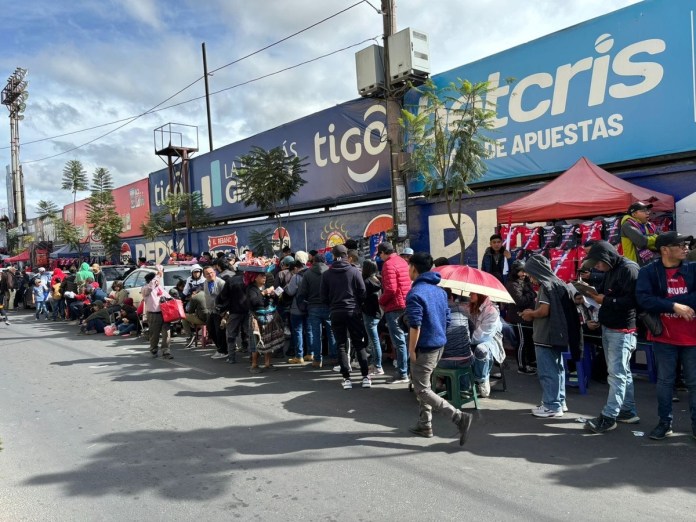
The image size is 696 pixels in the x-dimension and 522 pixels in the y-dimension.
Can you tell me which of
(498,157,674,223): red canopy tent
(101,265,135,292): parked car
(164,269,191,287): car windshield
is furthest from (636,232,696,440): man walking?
(101,265,135,292): parked car

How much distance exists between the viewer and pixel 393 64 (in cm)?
1129

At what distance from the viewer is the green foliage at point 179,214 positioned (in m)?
20.7

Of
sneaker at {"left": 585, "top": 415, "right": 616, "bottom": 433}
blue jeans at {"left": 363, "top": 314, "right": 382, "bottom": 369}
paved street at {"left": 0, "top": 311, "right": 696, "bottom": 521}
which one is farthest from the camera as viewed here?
blue jeans at {"left": 363, "top": 314, "right": 382, "bottom": 369}

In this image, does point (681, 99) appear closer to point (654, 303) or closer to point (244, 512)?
point (654, 303)

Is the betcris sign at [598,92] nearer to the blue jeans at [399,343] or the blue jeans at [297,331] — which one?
the blue jeans at [399,343]

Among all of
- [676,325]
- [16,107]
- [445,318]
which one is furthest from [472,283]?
[16,107]

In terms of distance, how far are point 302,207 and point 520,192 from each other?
26.5 feet

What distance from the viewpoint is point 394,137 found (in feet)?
35.6

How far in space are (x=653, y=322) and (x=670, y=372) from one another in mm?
475

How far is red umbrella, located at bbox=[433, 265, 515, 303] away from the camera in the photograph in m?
5.77

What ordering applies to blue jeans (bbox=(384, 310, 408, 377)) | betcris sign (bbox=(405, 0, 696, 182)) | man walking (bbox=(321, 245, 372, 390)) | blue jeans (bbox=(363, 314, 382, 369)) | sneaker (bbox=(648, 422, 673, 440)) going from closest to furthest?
sneaker (bbox=(648, 422, 673, 440)), man walking (bbox=(321, 245, 372, 390)), blue jeans (bbox=(384, 310, 408, 377)), blue jeans (bbox=(363, 314, 382, 369)), betcris sign (bbox=(405, 0, 696, 182))

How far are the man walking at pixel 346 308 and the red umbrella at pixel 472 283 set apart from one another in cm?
144

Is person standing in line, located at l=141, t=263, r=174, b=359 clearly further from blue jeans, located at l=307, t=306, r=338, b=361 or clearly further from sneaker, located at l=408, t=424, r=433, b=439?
sneaker, located at l=408, t=424, r=433, b=439

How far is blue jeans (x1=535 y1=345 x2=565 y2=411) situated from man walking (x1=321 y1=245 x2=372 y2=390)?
2359 mm
